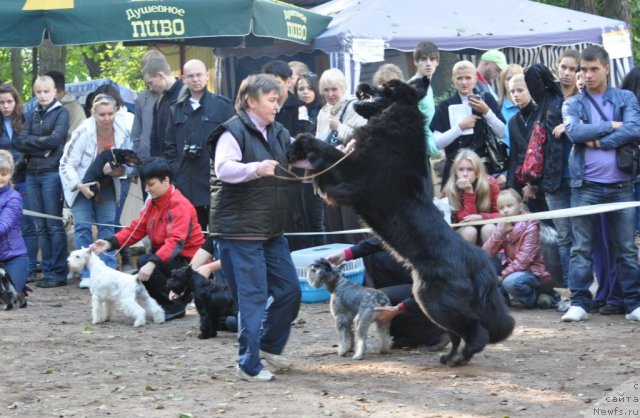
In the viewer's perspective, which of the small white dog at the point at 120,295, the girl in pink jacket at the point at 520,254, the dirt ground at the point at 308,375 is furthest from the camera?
the girl in pink jacket at the point at 520,254

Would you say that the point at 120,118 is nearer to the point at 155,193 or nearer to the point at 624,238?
the point at 155,193

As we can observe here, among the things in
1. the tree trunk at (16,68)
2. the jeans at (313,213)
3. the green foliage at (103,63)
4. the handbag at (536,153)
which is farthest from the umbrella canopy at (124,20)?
the green foliage at (103,63)

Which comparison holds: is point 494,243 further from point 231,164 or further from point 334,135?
point 231,164

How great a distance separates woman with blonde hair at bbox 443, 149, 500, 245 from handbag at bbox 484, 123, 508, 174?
1.69 ft

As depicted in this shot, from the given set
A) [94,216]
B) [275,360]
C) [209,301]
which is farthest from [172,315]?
[275,360]

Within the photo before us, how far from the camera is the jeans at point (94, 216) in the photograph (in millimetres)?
11734

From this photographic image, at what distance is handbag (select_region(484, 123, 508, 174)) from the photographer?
10.7 m

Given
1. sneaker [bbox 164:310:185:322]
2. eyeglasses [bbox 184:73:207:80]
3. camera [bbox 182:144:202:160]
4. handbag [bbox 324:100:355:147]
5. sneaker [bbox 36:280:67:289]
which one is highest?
eyeglasses [bbox 184:73:207:80]

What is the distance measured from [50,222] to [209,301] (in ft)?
13.5

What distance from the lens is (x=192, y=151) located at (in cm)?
1066

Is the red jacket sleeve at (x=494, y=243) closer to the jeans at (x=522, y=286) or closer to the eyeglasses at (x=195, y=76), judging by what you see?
the jeans at (x=522, y=286)

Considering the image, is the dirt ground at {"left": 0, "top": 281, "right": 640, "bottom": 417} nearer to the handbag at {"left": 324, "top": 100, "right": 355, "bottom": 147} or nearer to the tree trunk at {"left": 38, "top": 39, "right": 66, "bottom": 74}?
the handbag at {"left": 324, "top": 100, "right": 355, "bottom": 147}

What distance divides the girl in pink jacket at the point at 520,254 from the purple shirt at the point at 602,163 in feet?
3.56

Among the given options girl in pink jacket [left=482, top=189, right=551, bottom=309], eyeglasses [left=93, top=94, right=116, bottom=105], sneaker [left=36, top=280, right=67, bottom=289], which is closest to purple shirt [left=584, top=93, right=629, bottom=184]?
girl in pink jacket [left=482, top=189, right=551, bottom=309]
